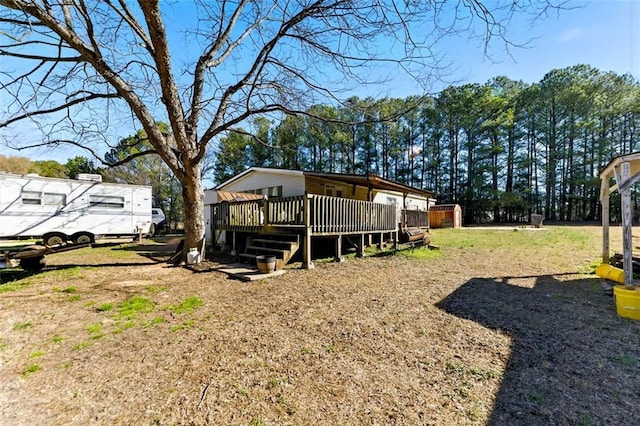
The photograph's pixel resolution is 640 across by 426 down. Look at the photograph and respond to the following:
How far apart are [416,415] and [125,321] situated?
3.88 m

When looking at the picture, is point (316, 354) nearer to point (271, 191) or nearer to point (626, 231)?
point (626, 231)

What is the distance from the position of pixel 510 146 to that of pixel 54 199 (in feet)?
131

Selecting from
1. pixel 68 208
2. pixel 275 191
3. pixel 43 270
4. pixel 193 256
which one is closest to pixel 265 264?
pixel 193 256

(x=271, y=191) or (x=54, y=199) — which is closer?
(x=54, y=199)

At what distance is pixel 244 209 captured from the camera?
30.0ft

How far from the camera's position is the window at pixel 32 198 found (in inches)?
447

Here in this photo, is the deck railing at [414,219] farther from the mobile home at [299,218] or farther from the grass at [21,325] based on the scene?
the grass at [21,325]

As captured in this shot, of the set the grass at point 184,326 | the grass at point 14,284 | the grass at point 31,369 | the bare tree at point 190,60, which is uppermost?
the bare tree at point 190,60

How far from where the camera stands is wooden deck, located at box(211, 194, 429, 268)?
7.51m

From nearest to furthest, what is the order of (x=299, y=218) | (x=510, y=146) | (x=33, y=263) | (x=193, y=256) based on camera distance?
(x=33, y=263) < (x=193, y=256) < (x=299, y=218) < (x=510, y=146)

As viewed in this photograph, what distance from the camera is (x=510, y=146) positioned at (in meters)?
32.2

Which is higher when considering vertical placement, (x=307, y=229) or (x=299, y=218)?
(x=299, y=218)

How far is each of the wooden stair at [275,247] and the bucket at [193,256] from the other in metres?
1.23

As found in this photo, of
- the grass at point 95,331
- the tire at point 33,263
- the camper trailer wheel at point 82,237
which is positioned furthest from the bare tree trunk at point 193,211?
the camper trailer wheel at point 82,237
